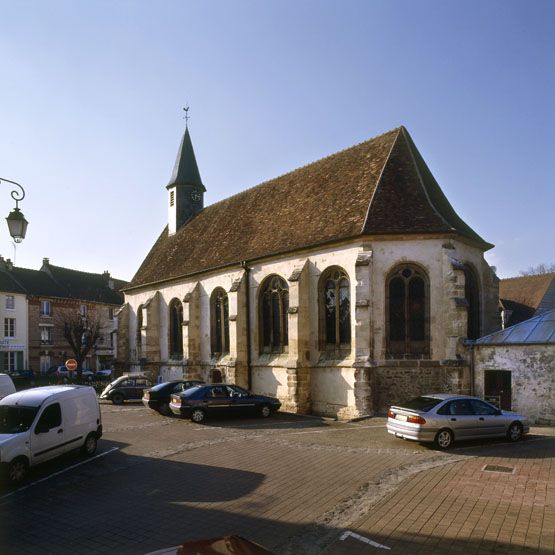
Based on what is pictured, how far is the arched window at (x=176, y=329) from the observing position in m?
30.7

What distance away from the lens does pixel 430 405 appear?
44.5 ft

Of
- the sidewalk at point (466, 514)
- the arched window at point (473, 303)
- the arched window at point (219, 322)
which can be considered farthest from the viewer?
the arched window at point (219, 322)

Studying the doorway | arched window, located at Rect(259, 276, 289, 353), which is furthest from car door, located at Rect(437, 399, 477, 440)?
arched window, located at Rect(259, 276, 289, 353)

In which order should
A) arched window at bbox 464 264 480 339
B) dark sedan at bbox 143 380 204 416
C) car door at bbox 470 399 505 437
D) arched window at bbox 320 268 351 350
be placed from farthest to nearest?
arched window at bbox 464 264 480 339
dark sedan at bbox 143 380 204 416
arched window at bbox 320 268 351 350
car door at bbox 470 399 505 437

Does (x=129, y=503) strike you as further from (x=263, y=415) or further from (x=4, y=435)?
(x=263, y=415)

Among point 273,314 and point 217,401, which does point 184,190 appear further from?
point 217,401

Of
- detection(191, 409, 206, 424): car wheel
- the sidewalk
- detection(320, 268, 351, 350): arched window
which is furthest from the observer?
detection(320, 268, 351, 350): arched window

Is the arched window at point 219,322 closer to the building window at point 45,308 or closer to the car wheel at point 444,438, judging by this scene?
the car wheel at point 444,438

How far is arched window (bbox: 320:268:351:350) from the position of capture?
20547 millimetres

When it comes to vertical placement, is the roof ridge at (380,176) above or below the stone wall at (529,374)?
above

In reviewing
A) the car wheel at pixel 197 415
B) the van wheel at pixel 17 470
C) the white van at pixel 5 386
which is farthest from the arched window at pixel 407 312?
the white van at pixel 5 386

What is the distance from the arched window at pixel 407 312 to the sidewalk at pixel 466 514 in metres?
7.78

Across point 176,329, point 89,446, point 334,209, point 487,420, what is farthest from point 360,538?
point 176,329

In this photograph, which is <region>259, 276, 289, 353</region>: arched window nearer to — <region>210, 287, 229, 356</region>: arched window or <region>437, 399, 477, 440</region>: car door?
<region>210, 287, 229, 356</region>: arched window
